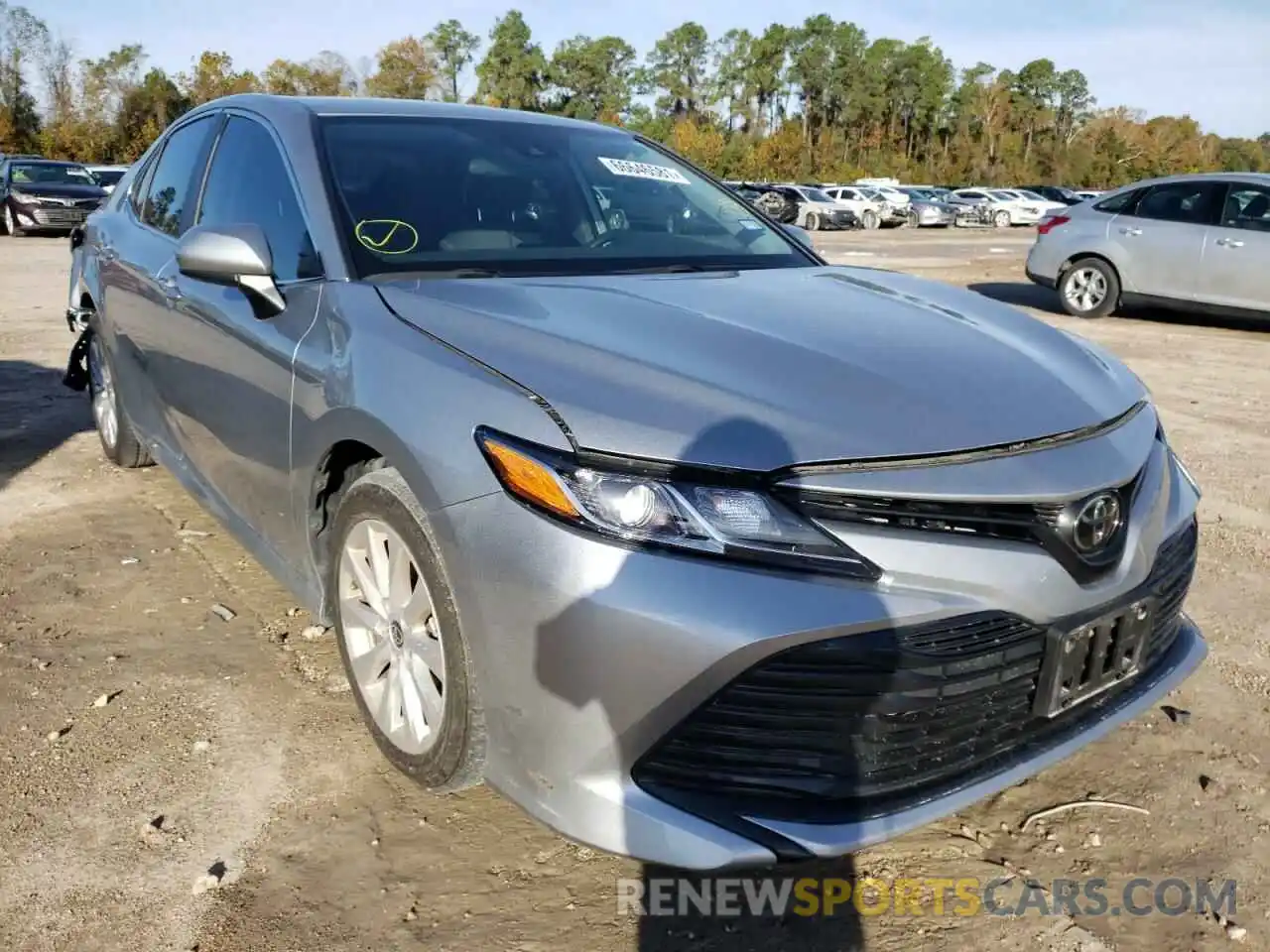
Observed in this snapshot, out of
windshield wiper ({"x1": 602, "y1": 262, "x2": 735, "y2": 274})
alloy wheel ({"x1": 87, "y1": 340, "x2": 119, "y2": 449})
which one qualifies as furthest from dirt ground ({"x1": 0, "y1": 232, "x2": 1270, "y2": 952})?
windshield wiper ({"x1": 602, "y1": 262, "x2": 735, "y2": 274})

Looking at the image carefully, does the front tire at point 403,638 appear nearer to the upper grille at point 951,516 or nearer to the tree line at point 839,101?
the upper grille at point 951,516

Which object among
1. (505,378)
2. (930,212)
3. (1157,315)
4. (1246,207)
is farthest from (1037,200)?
(505,378)

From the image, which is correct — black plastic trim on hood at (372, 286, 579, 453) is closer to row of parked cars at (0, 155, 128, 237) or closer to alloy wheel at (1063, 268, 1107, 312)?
alloy wheel at (1063, 268, 1107, 312)

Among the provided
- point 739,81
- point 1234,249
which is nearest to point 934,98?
point 739,81

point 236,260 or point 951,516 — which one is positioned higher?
point 236,260

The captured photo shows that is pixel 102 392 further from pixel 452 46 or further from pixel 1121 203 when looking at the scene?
pixel 452 46

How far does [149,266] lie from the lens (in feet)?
12.3

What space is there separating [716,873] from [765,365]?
0.97 metres

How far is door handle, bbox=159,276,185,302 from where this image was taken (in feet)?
11.2

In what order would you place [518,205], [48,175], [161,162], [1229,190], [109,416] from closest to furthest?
1. [518,205]
2. [161,162]
3. [109,416]
4. [1229,190]
5. [48,175]

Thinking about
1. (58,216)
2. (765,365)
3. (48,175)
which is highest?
(765,365)

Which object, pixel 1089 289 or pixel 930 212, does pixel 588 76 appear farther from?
pixel 1089 289

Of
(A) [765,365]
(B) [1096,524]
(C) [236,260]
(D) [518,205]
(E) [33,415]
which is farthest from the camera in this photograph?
(E) [33,415]

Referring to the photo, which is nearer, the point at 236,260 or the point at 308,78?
the point at 236,260
